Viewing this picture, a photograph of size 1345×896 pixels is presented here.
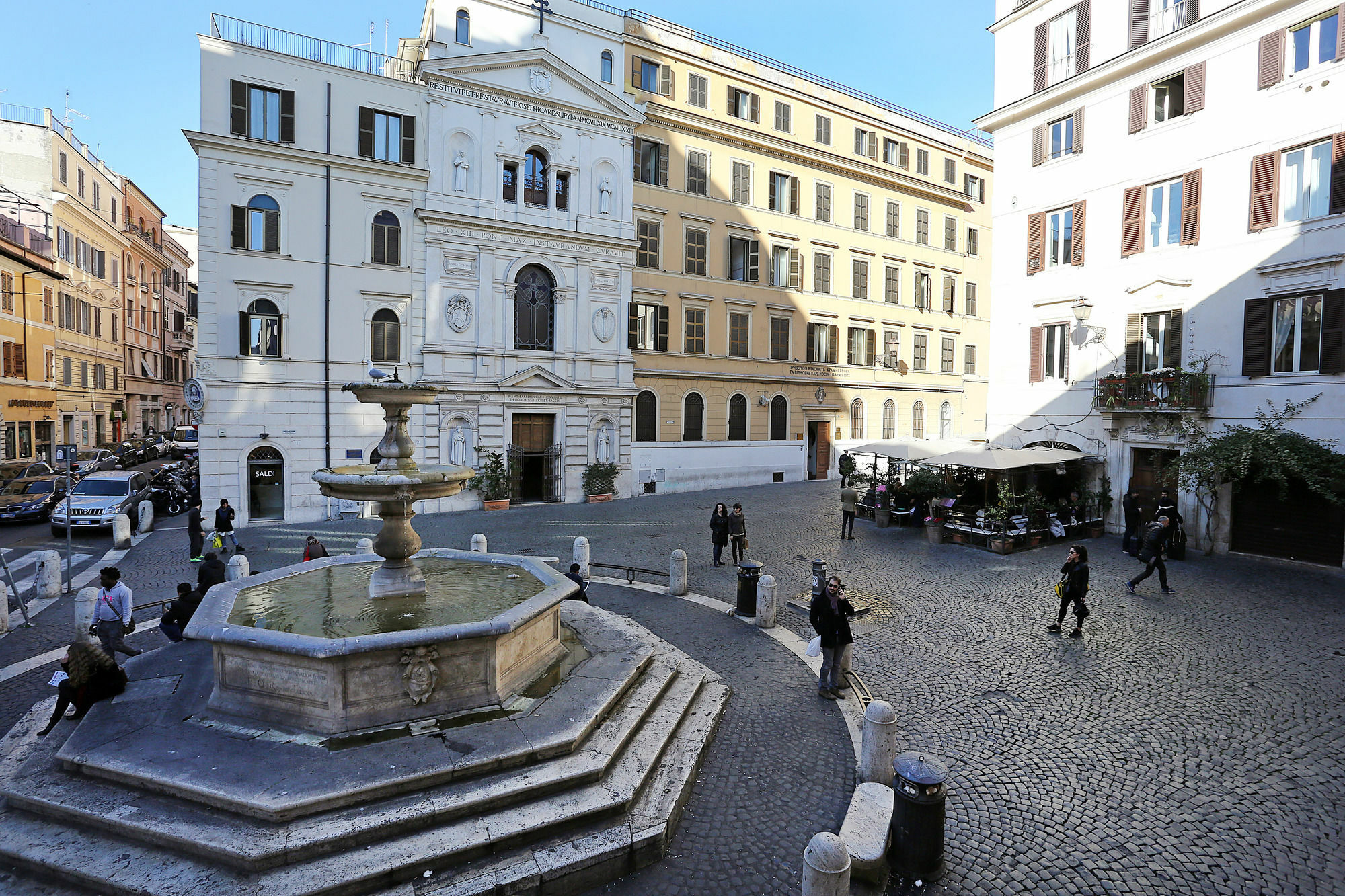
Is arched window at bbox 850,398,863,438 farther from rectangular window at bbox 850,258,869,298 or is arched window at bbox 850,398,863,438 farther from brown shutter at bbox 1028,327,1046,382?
brown shutter at bbox 1028,327,1046,382

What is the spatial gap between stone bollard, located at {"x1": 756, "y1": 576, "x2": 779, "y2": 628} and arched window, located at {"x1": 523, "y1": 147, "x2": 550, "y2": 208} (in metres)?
19.3

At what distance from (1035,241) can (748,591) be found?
16.4 metres

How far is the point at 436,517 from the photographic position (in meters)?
22.8

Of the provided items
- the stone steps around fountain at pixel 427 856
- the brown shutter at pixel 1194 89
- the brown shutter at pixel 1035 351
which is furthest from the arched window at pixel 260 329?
the brown shutter at pixel 1194 89

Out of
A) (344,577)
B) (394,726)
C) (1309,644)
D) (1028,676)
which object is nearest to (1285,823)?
(1028,676)

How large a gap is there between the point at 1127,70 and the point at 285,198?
25.2 metres

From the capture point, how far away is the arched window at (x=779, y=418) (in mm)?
32094

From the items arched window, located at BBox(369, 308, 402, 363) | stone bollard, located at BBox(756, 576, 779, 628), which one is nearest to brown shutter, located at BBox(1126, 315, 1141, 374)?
stone bollard, located at BBox(756, 576, 779, 628)

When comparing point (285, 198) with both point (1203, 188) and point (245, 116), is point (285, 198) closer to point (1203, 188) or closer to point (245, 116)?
point (245, 116)

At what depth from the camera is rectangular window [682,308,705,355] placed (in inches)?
1153

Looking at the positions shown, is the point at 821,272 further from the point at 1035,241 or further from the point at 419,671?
the point at 419,671

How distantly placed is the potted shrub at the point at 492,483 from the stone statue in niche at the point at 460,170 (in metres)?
9.31

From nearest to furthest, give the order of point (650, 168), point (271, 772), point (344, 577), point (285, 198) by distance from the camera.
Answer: point (271, 772)
point (344, 577)
point (285, 198)
point (650, 168)

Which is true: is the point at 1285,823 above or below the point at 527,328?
below
